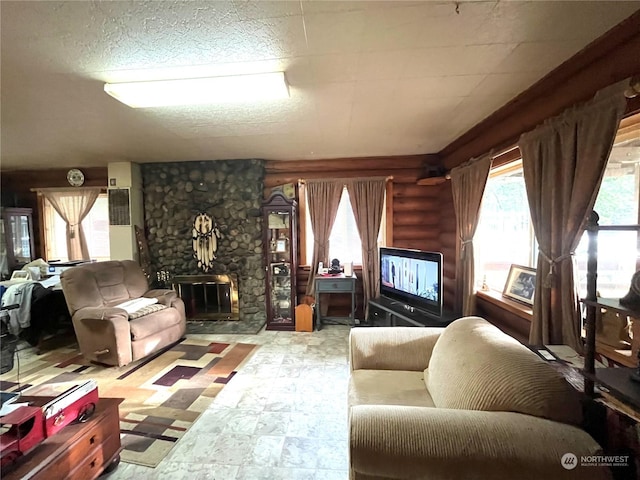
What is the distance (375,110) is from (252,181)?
2.30 metres

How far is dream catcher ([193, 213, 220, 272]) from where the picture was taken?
4.28 meters

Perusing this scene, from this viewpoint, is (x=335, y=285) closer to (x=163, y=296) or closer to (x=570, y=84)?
(x=163, y=296)

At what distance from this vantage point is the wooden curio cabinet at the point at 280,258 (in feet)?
13.1

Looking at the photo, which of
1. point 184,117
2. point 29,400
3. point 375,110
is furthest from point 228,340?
point 375,110

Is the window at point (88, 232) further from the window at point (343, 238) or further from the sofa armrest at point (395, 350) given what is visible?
the sofa armrest at point (395, 350)

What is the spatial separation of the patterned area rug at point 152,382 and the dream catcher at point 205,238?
1216 mm

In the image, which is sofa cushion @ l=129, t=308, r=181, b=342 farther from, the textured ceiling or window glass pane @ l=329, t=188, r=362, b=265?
window glass pane @ l=329, t=188, r=362, b=265

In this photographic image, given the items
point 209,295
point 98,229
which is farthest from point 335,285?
point 98,229

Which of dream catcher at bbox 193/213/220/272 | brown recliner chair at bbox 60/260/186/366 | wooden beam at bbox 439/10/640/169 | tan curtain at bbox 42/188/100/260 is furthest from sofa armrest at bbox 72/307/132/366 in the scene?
wooden beam at bbox 439/10/640/169

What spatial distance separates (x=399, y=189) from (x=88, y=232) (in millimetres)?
5147

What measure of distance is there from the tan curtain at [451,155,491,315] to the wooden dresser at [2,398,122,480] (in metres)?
3.06

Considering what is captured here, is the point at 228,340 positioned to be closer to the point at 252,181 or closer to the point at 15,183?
the point at 252,181

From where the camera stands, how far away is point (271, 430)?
1947mm

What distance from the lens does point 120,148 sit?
350 cm
